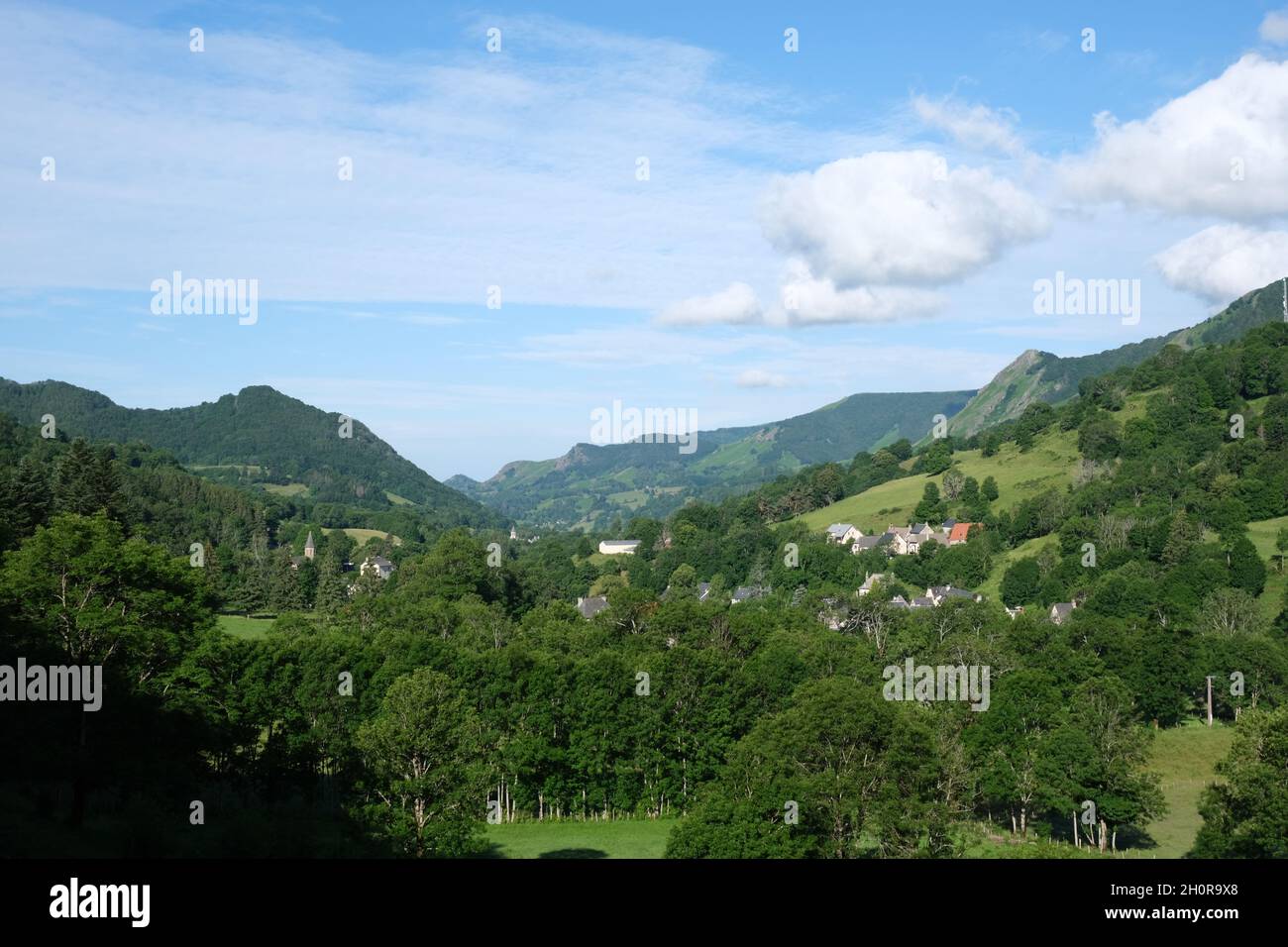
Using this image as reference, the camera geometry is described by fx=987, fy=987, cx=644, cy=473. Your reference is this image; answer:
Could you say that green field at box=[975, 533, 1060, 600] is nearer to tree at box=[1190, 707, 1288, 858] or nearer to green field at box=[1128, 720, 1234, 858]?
green field at box=[1128, 720, 1234, 858]

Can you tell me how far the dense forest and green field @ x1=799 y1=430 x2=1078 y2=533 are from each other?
3325cm

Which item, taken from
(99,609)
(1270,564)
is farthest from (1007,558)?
(99,609)

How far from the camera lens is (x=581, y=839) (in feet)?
156

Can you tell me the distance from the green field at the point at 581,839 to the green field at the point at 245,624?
51125 mm

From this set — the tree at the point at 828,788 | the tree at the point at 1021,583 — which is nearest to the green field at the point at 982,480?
the tree at the point at 1021,583

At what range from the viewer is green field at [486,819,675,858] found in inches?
1704

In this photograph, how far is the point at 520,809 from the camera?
52250 millimetres

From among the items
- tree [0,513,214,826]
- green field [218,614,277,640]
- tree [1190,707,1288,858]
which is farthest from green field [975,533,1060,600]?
tree [0,513,214,826]

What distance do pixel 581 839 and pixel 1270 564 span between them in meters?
85.6

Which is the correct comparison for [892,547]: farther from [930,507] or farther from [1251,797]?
[1251,797]

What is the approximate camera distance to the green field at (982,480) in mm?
146125

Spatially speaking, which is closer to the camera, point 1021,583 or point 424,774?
point 424,774
